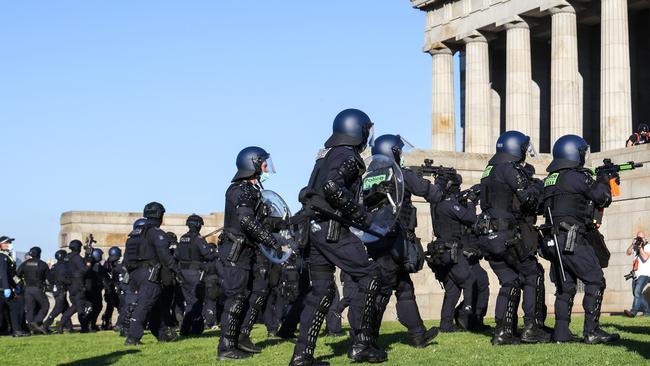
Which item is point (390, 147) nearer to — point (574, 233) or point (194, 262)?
point (574, 233)

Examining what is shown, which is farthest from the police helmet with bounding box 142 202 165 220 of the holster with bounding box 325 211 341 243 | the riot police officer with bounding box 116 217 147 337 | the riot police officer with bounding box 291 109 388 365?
the holster with bounding box 325 211 341 243

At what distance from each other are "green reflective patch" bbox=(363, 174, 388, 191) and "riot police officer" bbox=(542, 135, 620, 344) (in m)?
2.49

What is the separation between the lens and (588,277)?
13344 mm

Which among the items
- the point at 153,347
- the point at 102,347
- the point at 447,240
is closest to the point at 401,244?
the point at 447,240

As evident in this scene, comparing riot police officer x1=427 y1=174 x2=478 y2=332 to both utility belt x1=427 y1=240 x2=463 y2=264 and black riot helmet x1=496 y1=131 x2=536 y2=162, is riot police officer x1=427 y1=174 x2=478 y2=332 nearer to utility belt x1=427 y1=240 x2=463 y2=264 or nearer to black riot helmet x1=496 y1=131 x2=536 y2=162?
utility belt x1=427 y1=240 x2=463 y2=264

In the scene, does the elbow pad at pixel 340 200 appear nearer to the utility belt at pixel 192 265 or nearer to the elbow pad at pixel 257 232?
the elbow pad at pixel 257 232

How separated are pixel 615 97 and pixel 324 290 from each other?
31.9 metres

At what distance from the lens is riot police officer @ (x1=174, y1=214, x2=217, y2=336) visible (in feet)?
68.6

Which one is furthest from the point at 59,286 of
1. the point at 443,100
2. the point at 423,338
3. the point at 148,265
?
the point at 443,100

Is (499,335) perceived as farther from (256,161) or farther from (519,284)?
(256,161)

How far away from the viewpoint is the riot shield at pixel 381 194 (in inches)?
476

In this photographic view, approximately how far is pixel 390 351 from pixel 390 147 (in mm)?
2303

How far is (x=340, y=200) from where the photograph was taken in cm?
1130

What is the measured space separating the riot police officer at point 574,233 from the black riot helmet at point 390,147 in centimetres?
180
